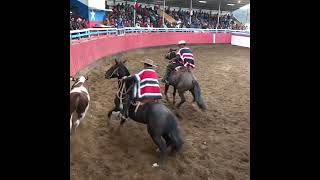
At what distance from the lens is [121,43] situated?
60.8 ft

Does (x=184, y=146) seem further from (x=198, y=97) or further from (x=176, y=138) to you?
(x=198, y=97)

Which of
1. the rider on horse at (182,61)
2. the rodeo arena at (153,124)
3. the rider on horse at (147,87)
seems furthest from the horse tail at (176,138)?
the rider on horse at (182,61)

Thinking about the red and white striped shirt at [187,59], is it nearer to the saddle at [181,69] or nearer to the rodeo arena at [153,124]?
the rodeo arena at [153,124]

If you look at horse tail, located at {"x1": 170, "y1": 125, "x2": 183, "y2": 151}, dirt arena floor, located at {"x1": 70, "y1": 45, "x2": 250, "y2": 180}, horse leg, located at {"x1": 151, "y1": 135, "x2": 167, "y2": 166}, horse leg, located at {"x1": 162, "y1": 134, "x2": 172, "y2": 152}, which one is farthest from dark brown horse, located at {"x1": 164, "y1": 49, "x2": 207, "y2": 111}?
horse leg, located at {"x1": 151, "y1": 135, "x2": 167, "y2": 166}

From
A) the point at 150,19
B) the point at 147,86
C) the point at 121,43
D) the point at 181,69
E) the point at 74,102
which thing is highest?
the point at 150,19

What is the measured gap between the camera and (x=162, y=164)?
5.76m

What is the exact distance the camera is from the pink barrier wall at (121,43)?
11306 mm

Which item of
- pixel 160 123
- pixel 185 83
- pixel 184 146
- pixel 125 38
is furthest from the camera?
pixel 125 38

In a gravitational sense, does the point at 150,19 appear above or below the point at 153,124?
above

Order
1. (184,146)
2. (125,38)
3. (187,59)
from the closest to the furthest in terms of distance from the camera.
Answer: (184,146), (187,59), (125,38)

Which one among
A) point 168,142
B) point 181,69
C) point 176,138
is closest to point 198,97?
point 181,69
